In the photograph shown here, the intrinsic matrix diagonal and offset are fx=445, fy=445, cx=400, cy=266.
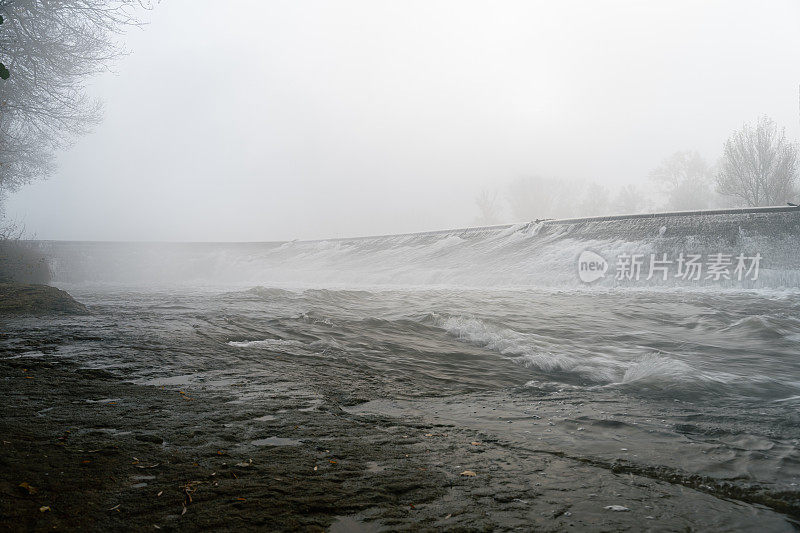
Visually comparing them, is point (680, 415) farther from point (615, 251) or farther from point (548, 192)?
point (548, 192)

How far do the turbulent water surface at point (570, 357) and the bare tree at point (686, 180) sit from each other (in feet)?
111

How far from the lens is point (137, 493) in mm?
1469

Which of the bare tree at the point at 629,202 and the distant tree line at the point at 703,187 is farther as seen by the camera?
the bare tree at the point at 629,202

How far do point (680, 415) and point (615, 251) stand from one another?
40.4 feet

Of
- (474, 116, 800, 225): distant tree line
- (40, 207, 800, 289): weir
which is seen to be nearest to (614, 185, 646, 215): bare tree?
(474, 116, 800, 225): distant tree line

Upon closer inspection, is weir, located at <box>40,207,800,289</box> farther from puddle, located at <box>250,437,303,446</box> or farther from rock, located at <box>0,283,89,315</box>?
puddle, located at <box>250,437,303,446</box>

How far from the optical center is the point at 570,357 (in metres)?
4.35

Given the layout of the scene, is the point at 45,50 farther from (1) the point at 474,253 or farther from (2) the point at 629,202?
(2) the point at 629,202

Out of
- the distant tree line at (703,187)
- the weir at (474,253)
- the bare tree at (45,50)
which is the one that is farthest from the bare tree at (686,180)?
the bare tree at (45,50)

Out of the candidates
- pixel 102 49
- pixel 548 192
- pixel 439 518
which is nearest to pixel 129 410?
pixel 439 518

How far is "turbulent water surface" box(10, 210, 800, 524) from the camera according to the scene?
2248 millimetres

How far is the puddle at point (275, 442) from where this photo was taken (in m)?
2.01

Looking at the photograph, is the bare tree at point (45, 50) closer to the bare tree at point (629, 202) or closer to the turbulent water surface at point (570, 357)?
the turbulent water surface at point (570, 357)

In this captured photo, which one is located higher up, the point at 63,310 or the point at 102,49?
the point at 102,49
